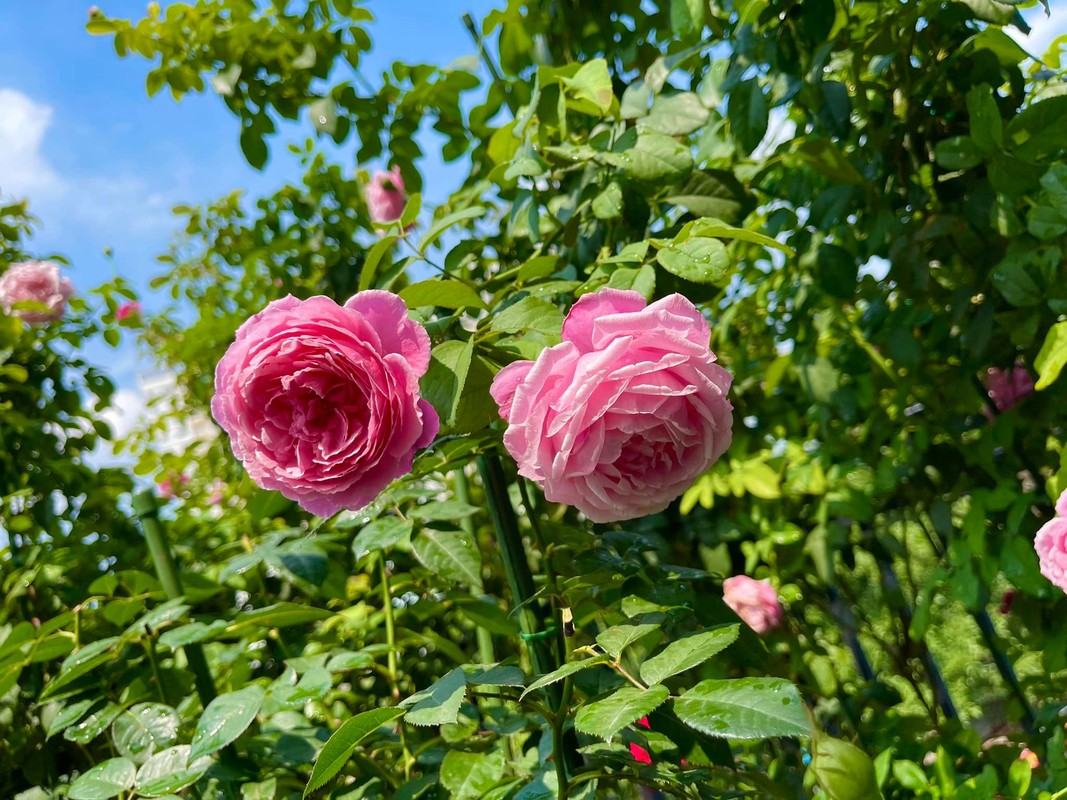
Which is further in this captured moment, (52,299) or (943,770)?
(52,299)

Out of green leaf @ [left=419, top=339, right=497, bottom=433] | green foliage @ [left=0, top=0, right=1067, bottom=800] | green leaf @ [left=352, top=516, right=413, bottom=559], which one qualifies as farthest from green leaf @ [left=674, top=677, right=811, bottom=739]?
green leaf @ [left=352, top=516, right=413, bottom=559]

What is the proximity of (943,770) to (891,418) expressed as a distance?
0.65 m

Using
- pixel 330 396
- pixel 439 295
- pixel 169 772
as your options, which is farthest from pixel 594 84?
pixel 169 772

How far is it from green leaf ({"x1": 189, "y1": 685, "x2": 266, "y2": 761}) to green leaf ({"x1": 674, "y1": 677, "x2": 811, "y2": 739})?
43 centimetres

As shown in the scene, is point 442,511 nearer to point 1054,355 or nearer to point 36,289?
point 1054,355

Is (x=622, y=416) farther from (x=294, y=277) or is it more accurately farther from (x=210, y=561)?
(x=294, y=277)

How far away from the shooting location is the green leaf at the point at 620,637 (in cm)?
62

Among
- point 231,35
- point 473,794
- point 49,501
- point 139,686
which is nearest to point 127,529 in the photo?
point 49,501

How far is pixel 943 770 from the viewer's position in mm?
1056

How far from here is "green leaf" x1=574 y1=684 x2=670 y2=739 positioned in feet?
1.73

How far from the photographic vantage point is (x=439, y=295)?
0.73 meters

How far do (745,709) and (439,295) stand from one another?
0.40 m

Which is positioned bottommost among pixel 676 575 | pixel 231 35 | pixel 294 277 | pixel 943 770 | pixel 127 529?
pixel 943 770

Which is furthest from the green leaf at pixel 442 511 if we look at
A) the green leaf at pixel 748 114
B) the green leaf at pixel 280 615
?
the green leaf at pixel 748 114
